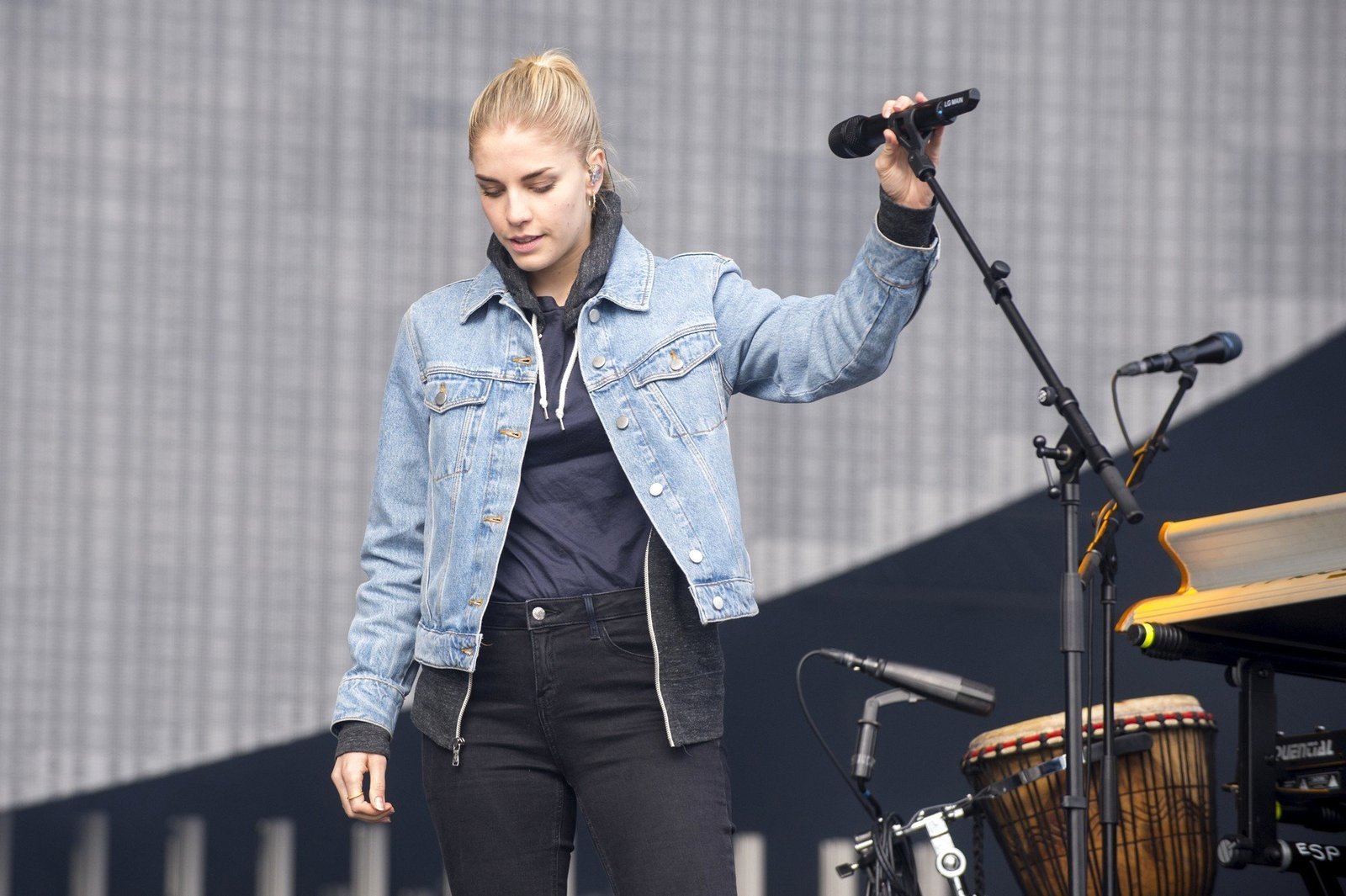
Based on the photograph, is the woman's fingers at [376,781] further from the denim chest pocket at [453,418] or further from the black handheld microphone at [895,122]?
the black handheld microphone at [895,122]

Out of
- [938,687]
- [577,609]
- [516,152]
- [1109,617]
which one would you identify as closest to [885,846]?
[938,687]

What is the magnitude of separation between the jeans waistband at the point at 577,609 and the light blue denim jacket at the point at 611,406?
1.7 inches

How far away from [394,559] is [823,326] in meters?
0.50

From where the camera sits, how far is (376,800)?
1.48 metres

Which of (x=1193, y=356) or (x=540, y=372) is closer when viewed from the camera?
(x=540, y=372)

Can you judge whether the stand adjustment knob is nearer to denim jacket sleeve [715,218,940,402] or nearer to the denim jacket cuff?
denim jacket sleeve [715,218,940,402]

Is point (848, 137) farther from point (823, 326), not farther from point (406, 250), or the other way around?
point (406, 250)

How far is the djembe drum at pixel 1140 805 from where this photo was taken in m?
2.36

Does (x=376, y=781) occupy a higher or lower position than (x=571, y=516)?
lower

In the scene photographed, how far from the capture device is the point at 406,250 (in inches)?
121

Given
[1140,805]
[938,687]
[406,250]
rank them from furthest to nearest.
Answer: [406,250] → [1140,805] → [938,687]

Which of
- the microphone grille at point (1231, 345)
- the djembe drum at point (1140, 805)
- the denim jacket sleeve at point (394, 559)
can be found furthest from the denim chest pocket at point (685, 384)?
the djembe drum at point (1140, 805)

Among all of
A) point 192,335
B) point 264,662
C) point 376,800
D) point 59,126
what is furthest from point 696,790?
point 59,126

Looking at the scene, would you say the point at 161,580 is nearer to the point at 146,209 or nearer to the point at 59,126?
the point at 146,209
